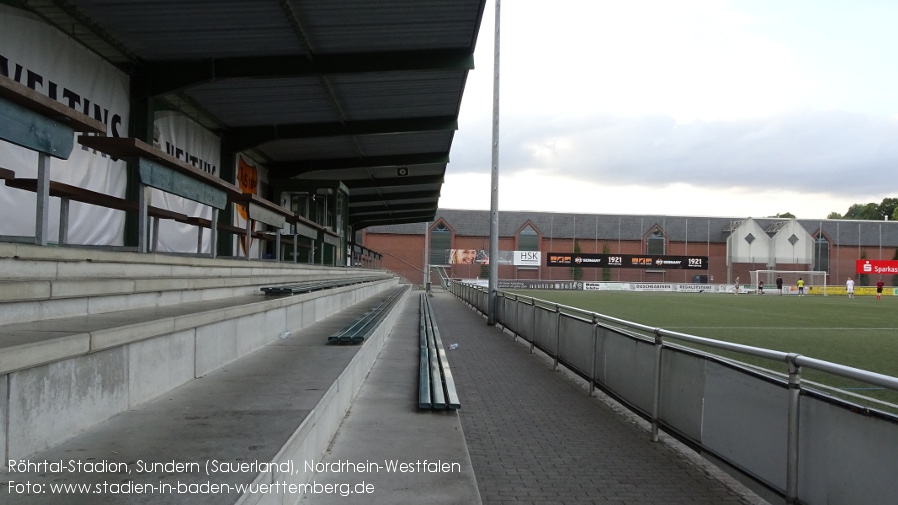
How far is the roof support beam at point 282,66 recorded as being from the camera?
1266 cm

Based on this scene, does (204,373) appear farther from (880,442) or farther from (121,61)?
(121,61)

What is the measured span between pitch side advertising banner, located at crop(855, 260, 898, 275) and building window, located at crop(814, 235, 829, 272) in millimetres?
3781

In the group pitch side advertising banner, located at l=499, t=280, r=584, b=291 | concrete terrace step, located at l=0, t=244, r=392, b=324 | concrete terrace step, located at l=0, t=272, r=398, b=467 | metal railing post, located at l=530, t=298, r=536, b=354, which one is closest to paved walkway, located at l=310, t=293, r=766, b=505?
concrete terrace step, located at l=0, t=272, r=398, b=467

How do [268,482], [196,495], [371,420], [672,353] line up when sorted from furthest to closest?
[672,353], [371,420], [268,482], [196,495]

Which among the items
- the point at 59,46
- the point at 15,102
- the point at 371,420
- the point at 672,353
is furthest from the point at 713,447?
the point at 59,46

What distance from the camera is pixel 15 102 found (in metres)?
3.95

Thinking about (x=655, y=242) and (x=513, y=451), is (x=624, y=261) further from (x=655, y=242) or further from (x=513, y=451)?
(x=513, y=451)

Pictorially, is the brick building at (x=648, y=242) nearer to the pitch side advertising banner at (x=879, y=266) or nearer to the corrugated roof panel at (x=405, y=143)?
the pitch side advertising banner at (x=879, y=266)

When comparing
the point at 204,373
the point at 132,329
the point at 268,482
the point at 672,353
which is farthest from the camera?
the point at 672,353

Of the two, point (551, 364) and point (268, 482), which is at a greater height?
point (268, 482)

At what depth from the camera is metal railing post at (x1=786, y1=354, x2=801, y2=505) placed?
452 cm

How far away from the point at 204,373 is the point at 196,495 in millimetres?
2723

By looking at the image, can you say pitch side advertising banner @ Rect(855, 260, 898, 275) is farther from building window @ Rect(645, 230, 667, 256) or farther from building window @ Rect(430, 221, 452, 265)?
building window @ Rect(430, 221, 452, 265)

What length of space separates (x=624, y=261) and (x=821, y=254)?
27.0m
